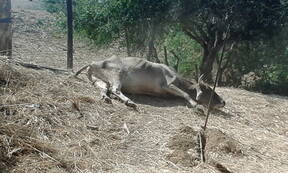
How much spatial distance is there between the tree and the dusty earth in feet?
10.2

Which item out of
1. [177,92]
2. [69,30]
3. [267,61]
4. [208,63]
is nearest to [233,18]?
[208,63]

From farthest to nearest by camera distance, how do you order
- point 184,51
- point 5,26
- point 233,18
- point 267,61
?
point 184,51
point 267,61
point 233,18
point 5,26

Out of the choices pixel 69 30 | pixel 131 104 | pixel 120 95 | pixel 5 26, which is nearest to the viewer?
pixel 131 104

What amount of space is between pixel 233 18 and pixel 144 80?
396 cm

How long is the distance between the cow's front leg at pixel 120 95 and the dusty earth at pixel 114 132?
0.13 metres

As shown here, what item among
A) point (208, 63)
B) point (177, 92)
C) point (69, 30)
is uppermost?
point (69, 30)

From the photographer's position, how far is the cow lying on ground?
7246mm

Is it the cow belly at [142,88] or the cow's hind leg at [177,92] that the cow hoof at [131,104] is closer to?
the cow belly at [142,88]

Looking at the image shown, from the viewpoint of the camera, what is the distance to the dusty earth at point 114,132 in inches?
166

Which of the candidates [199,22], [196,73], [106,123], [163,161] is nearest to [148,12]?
[199,22]

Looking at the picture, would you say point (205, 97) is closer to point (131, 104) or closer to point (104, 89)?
point (131, 104)

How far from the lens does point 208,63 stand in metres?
11.0

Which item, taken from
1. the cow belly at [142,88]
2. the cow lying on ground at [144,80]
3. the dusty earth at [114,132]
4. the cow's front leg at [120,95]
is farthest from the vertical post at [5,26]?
the cow belly at [142,88]

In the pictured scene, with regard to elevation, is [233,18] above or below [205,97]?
above
